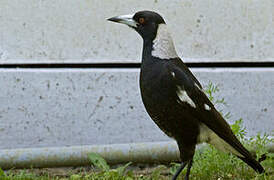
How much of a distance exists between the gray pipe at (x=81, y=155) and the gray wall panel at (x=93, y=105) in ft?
1.61

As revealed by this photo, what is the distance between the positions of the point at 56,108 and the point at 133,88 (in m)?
0.71

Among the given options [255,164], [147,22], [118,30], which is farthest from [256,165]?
[118,30]

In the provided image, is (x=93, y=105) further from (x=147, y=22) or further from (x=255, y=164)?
(x=255, y=164)

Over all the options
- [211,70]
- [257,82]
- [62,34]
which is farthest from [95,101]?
[257,82]

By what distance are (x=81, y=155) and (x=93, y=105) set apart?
653 mm

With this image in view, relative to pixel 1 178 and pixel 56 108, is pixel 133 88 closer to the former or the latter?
pixel 56 108

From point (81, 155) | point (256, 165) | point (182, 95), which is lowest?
point (81, 155)

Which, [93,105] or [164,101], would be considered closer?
[164,101]

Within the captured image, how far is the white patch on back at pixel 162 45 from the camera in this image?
10.5 ft

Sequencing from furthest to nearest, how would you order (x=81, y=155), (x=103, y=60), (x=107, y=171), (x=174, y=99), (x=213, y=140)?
(x=103, y=60) < (x=81, y=155) < (x=107, y=171) < (x=213, y=140) < (x=174, y=99)

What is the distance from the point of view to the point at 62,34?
4.59m

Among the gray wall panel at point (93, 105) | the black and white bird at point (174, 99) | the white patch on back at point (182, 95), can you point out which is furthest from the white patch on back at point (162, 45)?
the gray wall panel at point (93, 105)

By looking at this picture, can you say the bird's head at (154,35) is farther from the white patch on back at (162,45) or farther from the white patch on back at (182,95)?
the white patch on back at (182,95)

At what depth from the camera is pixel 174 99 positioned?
10.1ft
